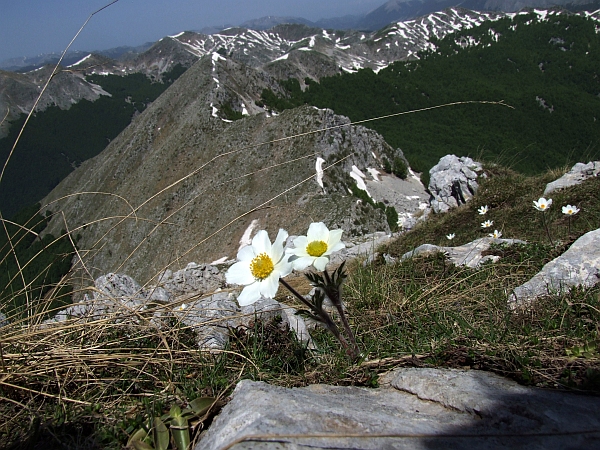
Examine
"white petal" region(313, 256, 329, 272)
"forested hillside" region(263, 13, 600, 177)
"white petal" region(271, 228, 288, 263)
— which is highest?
"white petal" region(271, 228, 288, 263)

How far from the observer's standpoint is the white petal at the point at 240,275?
2.04m

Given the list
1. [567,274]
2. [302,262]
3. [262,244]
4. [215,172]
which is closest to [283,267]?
[302,262]

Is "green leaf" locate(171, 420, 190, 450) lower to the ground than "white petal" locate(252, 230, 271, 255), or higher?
lower

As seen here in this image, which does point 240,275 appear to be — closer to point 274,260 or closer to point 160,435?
point 274,260

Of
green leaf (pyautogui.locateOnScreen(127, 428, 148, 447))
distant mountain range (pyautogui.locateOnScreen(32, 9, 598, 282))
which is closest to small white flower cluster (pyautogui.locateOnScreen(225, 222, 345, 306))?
green leaf (pyautogui.locateOnScreen(127, 428, 148, 447))

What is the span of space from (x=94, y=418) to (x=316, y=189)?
114 ft

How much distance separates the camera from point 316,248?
6.66 ft

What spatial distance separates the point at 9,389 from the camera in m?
2.07

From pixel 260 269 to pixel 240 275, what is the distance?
0.13 meters

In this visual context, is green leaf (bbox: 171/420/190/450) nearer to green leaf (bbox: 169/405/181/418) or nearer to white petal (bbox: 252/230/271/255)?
green leaf (bbox: 169/405/181/418)

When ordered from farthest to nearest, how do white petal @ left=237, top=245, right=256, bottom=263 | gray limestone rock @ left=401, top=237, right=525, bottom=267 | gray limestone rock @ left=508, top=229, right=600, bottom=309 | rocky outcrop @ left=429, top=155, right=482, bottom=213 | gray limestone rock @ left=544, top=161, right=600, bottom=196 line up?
rocky outcrop @ left=429, top=155, right=482, bottom=213, gray limestone rock @ left=544, top=161, right=600, bottom=196, gray limestone rock @ left=401, top=237, right=525, bottom=267, gray limestone rock @ left=508, top=229, right=600, bottom=309, white petal @ left=237, top=245, right=256, bottom=263

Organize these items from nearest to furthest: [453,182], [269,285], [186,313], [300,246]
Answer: [269,285], [300,246], [186,313], [453,182]

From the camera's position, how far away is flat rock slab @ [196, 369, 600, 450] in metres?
1.43

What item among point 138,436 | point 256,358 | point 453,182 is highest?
point 138,436
